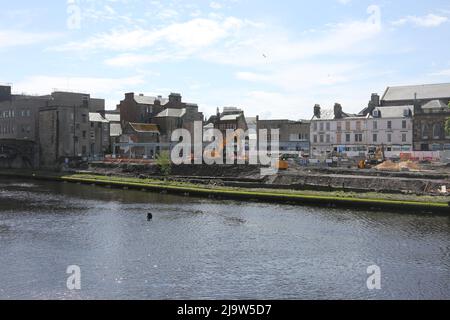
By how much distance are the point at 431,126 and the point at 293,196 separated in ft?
185

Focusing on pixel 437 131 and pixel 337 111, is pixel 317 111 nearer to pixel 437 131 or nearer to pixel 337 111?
pixel 337 111

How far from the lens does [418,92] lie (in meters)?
112

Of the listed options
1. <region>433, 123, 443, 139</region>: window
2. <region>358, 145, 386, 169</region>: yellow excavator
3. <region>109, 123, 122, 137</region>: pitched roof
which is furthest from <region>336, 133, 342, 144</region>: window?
<region>109, 123, 122, 137</region>: pitched roof

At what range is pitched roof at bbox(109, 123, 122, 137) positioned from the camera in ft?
420

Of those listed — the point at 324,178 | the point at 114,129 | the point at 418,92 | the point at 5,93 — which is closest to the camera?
the point at 324,178

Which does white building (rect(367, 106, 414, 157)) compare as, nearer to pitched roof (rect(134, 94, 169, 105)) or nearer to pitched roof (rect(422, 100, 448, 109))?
pitched roof (rect(422, 100, 448, 109))

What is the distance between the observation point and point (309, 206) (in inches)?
2235

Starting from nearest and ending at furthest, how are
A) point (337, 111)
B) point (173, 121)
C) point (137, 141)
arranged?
point (337, 111), point (137, 141), point (173, 121)

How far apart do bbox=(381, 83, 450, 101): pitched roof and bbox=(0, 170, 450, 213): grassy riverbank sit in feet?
196

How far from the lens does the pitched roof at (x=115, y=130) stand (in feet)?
420

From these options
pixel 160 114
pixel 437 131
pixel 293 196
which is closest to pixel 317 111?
pixel 437 131

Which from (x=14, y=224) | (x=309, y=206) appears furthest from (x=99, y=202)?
(x=309, y=206)
